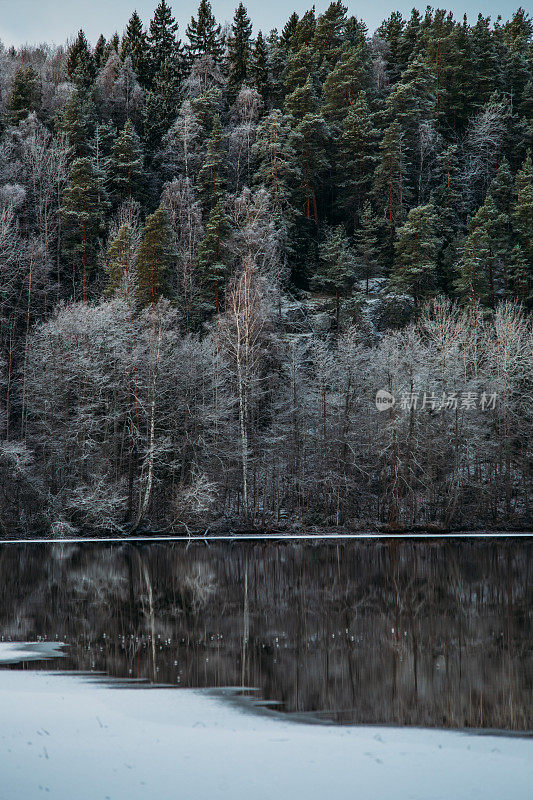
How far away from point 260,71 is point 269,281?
118 ft

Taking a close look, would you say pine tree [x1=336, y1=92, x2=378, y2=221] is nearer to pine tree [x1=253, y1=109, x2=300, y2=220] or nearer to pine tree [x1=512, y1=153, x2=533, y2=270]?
pine tree [x1=253, y1=109, x2=300, y2=220]

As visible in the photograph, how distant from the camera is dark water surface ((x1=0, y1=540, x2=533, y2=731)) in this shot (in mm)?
11164

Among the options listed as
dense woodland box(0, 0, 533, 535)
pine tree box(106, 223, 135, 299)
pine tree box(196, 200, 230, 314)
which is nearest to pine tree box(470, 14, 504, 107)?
dense woodland box(0, 0, 533, 535)

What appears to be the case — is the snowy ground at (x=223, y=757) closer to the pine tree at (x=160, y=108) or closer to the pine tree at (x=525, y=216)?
the pine tree at (x=525, y=216)

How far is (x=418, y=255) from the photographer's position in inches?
2387

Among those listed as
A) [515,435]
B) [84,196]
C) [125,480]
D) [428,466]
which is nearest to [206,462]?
[125,480]

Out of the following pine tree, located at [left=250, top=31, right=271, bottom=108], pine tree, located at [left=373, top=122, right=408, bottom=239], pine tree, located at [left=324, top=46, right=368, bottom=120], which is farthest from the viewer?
pine tree, located at [left=250, top=31, right=271, bottom=108]

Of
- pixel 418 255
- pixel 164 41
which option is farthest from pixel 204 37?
pixel 418 255

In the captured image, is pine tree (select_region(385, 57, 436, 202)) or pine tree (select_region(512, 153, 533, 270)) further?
pine tree (select_region(385, 57, 436, 202))

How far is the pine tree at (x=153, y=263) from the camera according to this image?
51.0 metres

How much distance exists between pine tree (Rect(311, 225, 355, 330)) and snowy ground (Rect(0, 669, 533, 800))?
52.1m

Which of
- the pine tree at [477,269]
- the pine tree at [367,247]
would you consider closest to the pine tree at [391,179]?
the pine tree at [367,247]

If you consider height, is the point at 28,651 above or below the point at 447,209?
below

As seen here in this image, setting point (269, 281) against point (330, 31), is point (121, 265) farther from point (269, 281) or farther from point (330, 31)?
point (330, 31)
